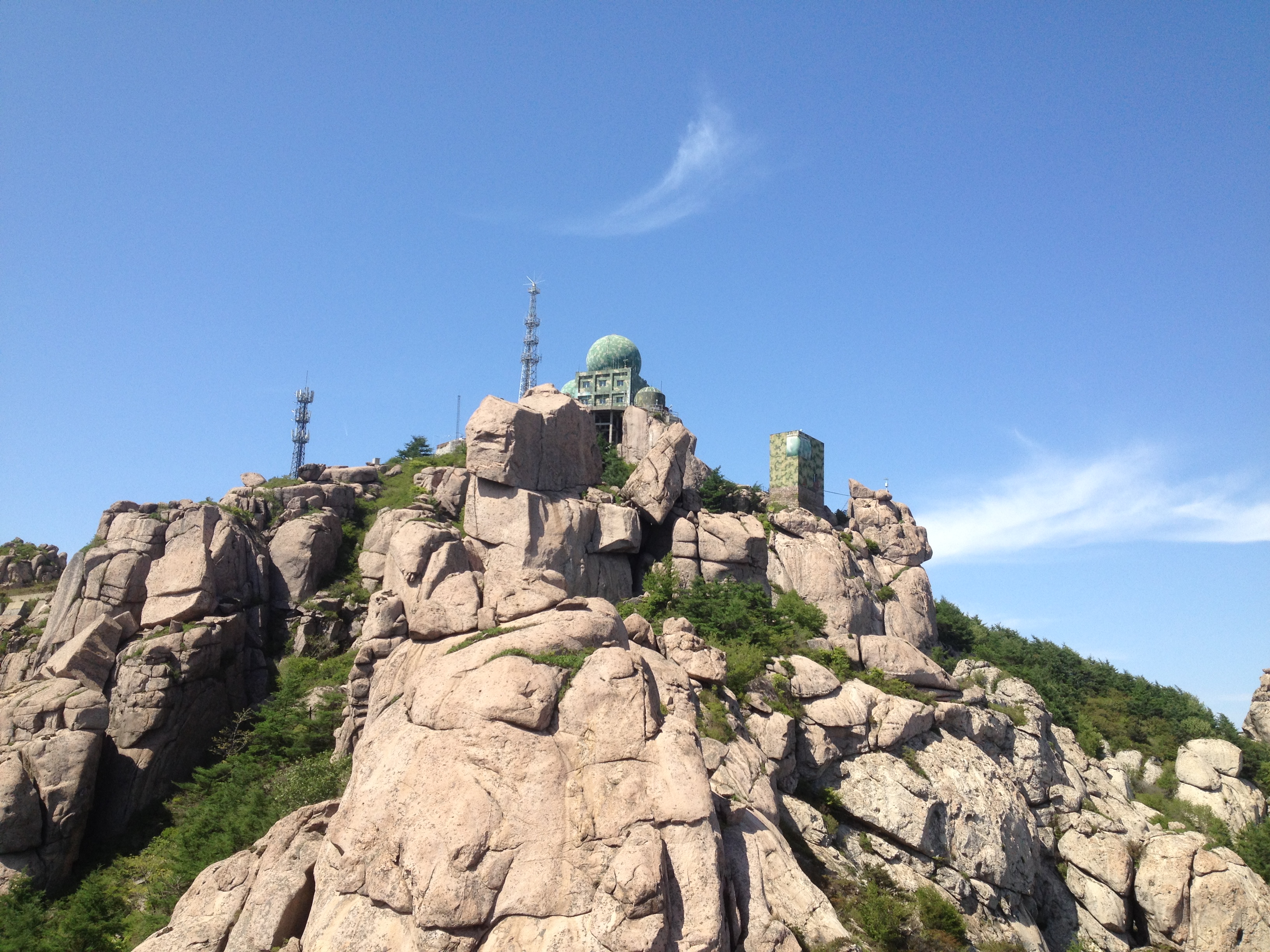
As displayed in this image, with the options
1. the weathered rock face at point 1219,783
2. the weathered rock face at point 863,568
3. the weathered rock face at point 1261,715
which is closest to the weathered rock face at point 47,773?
the weathered rock face at point 863,568

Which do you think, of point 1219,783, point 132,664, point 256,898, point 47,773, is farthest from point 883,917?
point 1219,783

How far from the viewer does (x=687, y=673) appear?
37.3m

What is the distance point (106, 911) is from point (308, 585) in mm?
20324

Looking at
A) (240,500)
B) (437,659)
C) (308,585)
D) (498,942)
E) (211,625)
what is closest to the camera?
(498,942)

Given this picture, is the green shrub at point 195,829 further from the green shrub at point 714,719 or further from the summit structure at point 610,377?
the summit structure at point 610,377

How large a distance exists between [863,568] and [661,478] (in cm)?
1462

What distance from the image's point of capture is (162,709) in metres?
42.0

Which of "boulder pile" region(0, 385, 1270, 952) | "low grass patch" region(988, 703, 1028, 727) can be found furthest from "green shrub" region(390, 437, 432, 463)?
"low grass patch" region(988, 703, 1028, 727)

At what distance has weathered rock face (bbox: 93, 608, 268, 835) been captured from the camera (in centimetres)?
4069

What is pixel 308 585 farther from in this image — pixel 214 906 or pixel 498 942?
pixel 498 942

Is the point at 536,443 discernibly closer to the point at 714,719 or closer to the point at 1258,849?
the point at 714,719

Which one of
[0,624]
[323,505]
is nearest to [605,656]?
[323,505]

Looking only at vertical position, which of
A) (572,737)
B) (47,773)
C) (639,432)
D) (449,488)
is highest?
(639,432)

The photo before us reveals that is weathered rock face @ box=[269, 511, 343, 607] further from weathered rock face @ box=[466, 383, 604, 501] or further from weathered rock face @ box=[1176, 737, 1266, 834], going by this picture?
weathered rock face @ box=[1176, 737, 1266, 834]
